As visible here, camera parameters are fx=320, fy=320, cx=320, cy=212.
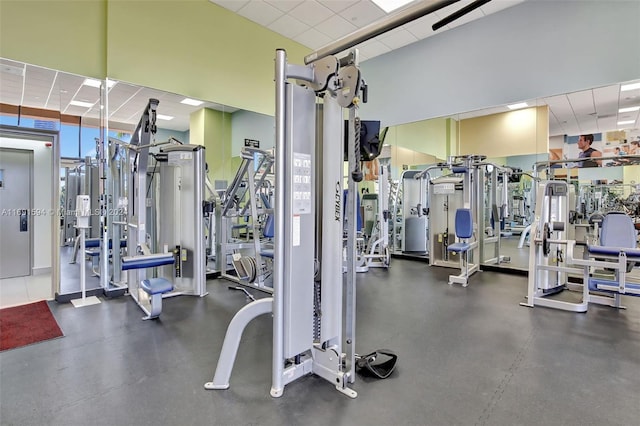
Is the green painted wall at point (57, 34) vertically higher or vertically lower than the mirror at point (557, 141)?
higher

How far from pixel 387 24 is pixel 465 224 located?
4.22m

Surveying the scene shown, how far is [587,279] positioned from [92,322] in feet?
18.4

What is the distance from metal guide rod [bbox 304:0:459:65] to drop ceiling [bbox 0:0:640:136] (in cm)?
360

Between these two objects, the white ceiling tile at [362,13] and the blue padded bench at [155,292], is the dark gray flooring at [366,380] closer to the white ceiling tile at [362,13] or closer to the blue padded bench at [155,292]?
the blue padded bench at [155,292]

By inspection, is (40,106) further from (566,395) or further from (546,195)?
(546,195)

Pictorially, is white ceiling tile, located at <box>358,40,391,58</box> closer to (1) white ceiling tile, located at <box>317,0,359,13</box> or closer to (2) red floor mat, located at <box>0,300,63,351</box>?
(1) white ceiling tile, located at <box>317,0,359,13</box>

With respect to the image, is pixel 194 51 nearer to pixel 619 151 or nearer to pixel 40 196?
pixel 40 196

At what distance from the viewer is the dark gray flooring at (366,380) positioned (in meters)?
1.91

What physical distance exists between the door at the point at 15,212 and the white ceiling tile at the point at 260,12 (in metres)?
4.30

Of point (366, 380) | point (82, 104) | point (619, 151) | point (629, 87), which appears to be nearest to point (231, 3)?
point (82, 104)

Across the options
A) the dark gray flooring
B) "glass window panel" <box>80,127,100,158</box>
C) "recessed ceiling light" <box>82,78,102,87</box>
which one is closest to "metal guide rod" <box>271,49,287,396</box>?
the dark gray flooring

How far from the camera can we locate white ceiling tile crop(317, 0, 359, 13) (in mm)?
5254

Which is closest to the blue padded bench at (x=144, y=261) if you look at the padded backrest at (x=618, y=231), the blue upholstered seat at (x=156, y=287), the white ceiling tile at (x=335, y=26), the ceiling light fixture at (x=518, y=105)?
the blue upholstered seat at (x=156, y=287)

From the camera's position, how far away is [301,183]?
2.08m
